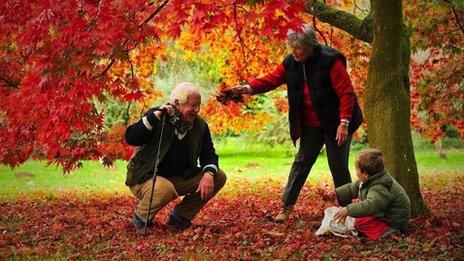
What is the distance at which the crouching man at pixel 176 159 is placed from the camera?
5395 mm

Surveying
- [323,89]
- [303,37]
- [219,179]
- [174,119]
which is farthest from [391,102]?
[174,119]

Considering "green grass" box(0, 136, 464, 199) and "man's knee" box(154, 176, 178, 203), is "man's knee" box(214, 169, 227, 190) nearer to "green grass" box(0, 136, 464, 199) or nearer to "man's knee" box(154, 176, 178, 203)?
"man's knee" box(154, 176, 178, 203)

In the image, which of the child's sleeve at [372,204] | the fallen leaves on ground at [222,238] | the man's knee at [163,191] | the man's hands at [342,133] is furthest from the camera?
the man's knee at [163,191]

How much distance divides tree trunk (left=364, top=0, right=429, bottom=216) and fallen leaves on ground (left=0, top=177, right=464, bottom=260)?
51 centimetres

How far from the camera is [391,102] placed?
596 cm

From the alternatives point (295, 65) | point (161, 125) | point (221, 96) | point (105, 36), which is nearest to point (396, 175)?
point (295, 65)

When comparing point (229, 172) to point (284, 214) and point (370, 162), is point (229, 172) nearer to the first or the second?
point (284, 214)

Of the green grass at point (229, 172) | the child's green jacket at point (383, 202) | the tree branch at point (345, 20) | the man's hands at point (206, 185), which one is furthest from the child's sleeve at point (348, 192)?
the green grass at point (229, 172)

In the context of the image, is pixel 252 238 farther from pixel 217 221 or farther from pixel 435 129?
pixel 435 129

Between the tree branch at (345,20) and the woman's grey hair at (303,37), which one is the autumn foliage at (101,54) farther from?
the tree branch at (345,20)

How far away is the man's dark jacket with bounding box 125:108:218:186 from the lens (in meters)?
5.40

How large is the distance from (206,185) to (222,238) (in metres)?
0.54

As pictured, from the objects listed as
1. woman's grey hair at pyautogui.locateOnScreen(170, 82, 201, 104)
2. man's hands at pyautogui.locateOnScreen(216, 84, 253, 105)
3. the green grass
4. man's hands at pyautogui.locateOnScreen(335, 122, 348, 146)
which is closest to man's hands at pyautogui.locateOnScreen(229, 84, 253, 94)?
man's hands at pyautogui.locateOnScreen(216, 84, 253, 105)

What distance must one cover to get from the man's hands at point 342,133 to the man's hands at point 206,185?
1.20 metres
